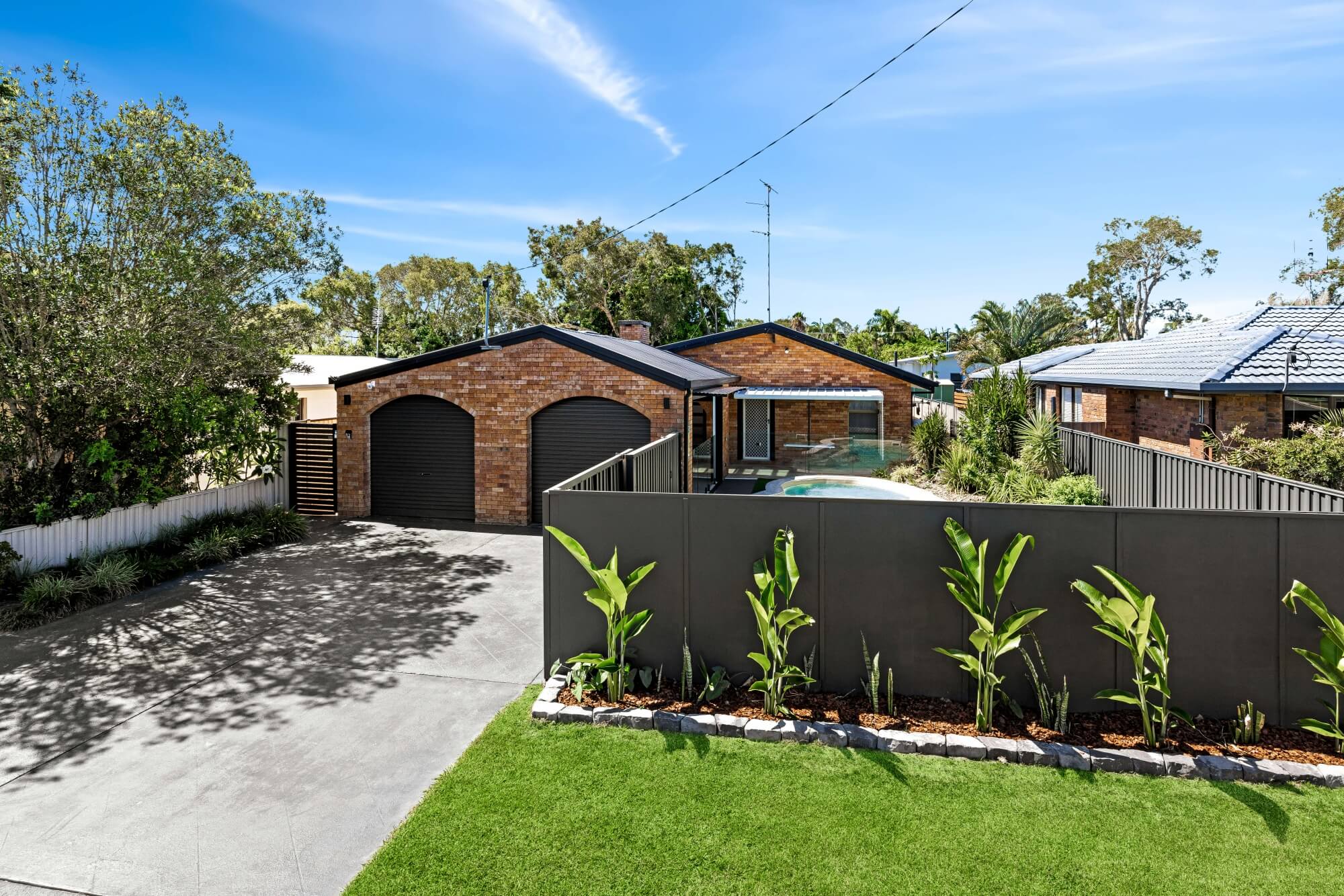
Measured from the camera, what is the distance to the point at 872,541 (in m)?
5.52

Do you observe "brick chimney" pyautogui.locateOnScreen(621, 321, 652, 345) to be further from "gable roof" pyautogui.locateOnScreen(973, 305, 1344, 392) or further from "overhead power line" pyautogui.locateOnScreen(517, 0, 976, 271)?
"gable roof" pyautogui.locateOnScreen(973, 305, 1344, 392)

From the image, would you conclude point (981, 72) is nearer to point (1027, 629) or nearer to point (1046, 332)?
point (1027, 629)

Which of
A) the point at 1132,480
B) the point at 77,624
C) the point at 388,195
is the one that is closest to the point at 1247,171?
the point at 1132,480

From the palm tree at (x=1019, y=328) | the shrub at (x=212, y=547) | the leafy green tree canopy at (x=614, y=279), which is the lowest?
the shrub at (x=212, y=547)

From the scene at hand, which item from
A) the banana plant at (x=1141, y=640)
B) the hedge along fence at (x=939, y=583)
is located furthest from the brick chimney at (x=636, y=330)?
the banana plant at (x=1141, y=640)

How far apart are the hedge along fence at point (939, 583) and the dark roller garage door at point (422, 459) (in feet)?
29.1

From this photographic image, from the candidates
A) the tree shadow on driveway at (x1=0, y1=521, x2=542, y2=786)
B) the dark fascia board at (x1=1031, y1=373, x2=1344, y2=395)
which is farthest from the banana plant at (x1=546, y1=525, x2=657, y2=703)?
the dark fascia board at (x1=1031, y1=373, x2=1344, y2=395)

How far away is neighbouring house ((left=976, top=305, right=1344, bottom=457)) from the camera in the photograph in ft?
39.2

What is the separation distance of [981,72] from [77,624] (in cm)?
1260

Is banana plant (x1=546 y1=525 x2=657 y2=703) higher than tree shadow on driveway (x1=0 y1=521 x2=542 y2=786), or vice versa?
banana plant (x1=546 y1=525 x2=657 y2=703)

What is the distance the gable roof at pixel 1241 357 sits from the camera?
467 inches

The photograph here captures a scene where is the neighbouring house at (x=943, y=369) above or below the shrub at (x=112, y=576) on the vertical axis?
above

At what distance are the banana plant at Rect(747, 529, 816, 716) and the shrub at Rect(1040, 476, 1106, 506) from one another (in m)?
7.76

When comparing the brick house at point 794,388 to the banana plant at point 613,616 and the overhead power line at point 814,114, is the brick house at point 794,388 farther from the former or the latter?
the banana plant at point 613,616
